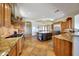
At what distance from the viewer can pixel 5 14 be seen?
1.83 metres

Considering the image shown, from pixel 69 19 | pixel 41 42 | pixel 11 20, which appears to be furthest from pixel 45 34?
pixel 11 20

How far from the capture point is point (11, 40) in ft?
6.14

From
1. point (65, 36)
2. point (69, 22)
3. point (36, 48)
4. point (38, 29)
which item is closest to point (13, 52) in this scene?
point (36, 48)

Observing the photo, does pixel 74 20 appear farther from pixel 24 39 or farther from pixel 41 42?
pixel 24 39

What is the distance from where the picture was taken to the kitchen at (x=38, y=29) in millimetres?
1784

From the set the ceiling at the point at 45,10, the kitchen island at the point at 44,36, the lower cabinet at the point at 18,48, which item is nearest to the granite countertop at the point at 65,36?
the kitchen island at the point at 44,36

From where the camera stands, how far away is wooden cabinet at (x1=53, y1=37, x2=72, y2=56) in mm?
1823

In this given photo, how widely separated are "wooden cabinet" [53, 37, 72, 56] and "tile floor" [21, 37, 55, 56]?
10cm

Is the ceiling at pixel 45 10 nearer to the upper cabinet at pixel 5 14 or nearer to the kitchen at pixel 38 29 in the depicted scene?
the kitchen at pixel 38 29

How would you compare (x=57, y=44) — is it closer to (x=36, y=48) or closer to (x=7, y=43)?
(x=36, y=48)

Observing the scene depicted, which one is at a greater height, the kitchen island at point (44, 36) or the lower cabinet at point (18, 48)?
the kitchen island at point (44, 36)

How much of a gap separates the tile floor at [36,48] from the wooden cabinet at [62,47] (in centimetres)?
10

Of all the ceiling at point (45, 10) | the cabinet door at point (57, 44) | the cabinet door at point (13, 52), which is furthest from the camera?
the cabinet door at point (57, 44)

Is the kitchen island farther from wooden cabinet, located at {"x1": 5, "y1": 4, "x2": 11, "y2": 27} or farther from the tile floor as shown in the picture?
wooden cabinet, located at {"x1": 5, "y1": 4, "x2": 11, "y2": 27}
